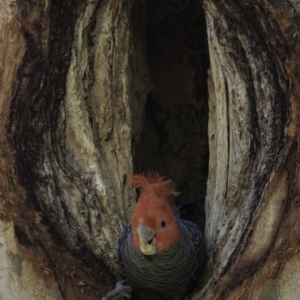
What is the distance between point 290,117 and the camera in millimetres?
2512

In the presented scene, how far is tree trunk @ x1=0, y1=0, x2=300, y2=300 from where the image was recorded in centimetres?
251

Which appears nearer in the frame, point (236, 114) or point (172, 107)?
point (236, 114)

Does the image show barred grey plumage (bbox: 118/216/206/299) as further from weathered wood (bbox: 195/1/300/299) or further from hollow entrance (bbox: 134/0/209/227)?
hollow entrance (bbox: 134/0/209/227)

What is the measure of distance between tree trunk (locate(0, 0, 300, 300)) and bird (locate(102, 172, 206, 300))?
3.0 inches

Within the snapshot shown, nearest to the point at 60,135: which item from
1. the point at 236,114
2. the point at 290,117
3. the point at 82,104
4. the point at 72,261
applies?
the point at 82,104

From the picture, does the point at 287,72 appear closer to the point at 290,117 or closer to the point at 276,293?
the point at 290,117

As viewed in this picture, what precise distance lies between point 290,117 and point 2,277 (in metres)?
1.43

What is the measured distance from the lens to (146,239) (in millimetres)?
2617

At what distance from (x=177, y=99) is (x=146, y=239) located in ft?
4.45

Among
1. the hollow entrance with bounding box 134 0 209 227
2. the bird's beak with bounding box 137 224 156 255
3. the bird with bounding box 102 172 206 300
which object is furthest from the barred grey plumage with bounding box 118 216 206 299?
the hollow entrance with bounding box 134 0 209 227

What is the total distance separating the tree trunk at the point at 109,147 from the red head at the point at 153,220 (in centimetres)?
24

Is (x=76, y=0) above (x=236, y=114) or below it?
above

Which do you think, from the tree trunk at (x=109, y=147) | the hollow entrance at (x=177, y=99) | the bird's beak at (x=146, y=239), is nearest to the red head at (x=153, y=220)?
the bird's beak at (x=146, y=239)

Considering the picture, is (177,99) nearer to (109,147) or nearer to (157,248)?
(109,147)
